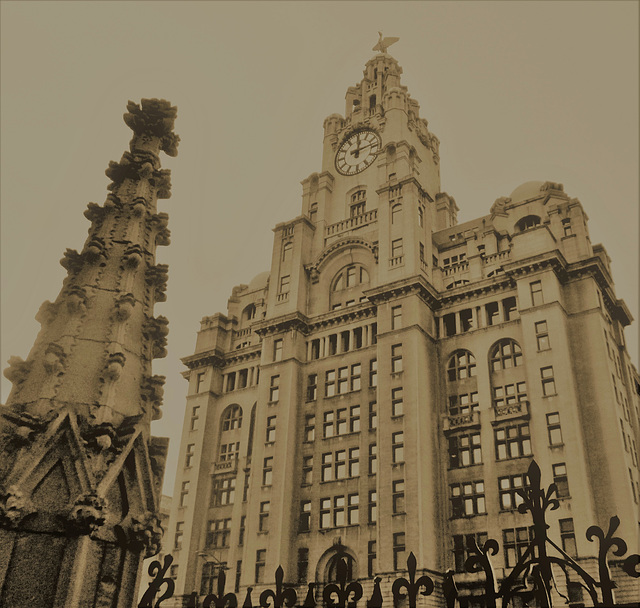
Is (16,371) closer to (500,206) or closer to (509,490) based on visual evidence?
(509,490)

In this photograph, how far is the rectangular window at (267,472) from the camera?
5828 cm

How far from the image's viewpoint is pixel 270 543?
177 feet

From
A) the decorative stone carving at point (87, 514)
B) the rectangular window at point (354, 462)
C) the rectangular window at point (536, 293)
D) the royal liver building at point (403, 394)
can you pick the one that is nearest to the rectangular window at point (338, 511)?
the royal liver building at point (403, 394)

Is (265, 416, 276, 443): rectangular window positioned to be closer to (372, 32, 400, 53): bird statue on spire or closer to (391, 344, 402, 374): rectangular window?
(391, 344, 402, 374): rectangular window

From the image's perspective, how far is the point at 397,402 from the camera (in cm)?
5459

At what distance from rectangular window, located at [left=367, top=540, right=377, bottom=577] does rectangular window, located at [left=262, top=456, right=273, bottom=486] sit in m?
11.0

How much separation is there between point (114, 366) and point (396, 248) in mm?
53380

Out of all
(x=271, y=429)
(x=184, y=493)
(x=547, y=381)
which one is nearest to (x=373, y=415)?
(x=271, y=429)

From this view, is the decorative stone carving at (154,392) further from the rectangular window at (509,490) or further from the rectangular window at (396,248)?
the rectangular window at (396,248)

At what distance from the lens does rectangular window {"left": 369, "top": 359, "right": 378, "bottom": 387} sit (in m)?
58.5

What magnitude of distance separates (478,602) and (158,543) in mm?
40603

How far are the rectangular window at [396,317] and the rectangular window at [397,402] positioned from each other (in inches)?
228

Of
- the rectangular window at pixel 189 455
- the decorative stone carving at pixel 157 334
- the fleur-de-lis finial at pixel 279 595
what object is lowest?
the fleur-de-lis finial at pixel 279 595

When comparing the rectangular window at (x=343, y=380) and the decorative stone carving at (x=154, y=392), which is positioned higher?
the rectangular window at (x=343, y=380)
